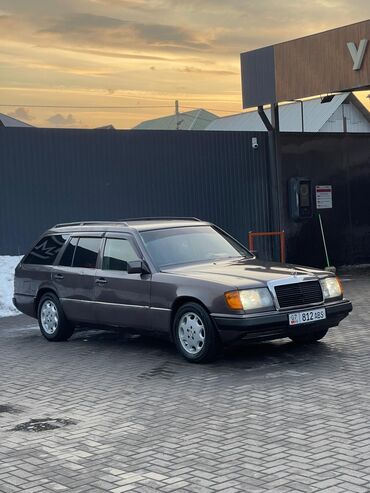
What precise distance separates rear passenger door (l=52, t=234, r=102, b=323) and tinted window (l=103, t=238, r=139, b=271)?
206 mm

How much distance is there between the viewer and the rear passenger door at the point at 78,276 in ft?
32.7

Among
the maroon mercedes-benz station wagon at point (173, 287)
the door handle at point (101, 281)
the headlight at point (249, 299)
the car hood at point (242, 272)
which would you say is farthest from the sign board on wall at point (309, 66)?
the headlight at point (249, 299)

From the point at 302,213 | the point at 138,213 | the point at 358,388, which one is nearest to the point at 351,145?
the point at 302,213

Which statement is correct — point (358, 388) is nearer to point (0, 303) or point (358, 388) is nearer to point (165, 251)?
point (165, 251)

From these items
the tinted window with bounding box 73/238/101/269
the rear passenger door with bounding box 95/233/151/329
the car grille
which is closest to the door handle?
the rear passenger door with bounding box 95/233/151/329

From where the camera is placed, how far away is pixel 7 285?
1434 centimetres

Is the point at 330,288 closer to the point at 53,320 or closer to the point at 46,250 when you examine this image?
the point at 53,320

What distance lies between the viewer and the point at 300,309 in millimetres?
8430

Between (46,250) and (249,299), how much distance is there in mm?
Result: 3959

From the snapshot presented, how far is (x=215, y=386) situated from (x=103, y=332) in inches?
162

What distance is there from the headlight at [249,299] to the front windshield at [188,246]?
1325 mm

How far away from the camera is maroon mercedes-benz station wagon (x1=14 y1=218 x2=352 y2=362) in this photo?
8242 mm

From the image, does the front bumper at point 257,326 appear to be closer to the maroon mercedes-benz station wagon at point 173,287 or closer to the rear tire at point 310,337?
the maroon mercedes-benz station wagon at point 173,287

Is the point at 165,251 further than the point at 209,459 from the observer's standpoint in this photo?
Yes
